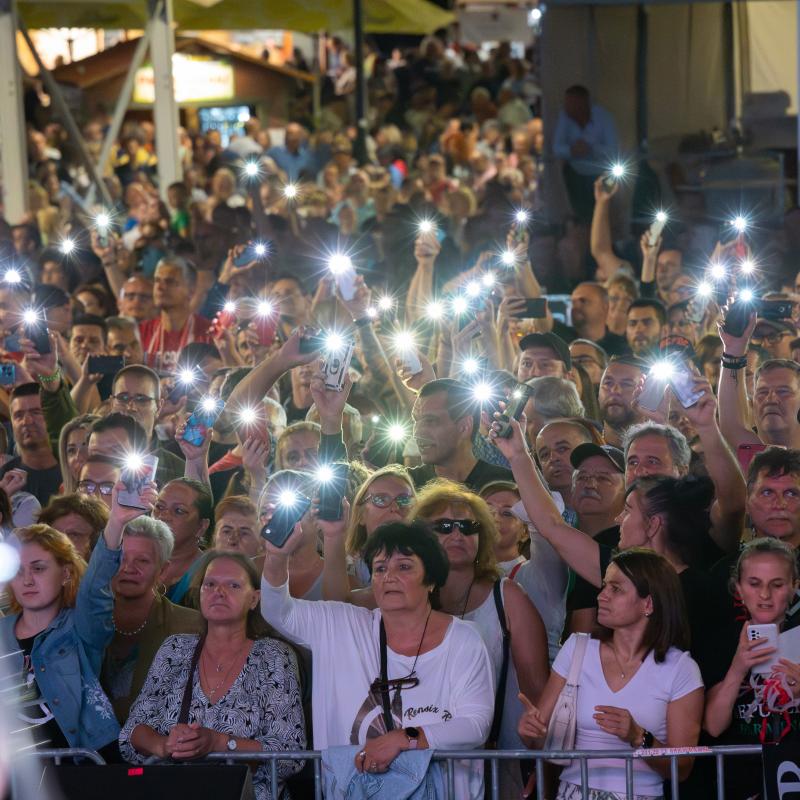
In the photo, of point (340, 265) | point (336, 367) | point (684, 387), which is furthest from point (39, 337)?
point (684, 387)

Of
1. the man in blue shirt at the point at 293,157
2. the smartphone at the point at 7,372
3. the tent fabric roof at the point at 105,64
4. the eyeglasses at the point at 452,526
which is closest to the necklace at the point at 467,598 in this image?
the eyeglasses at the point at 452,526

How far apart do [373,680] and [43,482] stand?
3036mm

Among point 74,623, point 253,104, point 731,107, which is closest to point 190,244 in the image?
point 731,107

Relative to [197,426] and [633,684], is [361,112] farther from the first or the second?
[633,684]

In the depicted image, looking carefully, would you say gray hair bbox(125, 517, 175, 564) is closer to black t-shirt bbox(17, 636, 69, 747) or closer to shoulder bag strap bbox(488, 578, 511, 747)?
black t-shirt bbox(17, 636, 69, 747)

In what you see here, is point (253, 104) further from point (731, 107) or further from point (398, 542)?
point (398, 542)

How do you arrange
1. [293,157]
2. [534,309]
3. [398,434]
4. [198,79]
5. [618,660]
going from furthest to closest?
[198,79]
[293,157]
[534,309]
[398,434]
[618,660]

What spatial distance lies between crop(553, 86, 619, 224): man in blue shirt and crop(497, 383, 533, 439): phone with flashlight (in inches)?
254

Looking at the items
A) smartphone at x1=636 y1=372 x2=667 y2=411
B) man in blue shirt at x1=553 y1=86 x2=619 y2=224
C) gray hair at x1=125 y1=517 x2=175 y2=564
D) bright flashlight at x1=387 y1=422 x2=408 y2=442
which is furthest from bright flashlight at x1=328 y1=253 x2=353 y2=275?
man in blue shirt at x1=553 y1=86 x2=619 y2=224

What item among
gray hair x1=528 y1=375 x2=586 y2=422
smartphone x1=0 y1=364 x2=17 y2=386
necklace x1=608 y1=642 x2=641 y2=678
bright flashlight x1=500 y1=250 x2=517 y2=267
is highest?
bright flashlight x1=500 y1=250 x2=517 y2=267

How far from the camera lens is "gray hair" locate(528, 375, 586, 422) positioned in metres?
7.53

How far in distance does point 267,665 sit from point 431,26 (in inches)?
613

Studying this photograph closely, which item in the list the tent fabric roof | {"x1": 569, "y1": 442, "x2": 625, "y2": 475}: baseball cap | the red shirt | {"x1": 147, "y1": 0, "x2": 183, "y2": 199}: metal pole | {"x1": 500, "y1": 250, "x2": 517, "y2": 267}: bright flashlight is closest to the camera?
{"x1": 569, "y1": 442, "x2": 625, "y2": 475}: baseball cap

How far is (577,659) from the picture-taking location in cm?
534
